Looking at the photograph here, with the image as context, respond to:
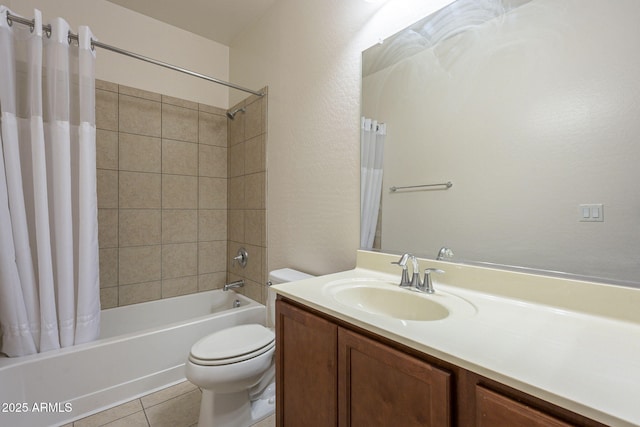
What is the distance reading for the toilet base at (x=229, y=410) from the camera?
4.13ft

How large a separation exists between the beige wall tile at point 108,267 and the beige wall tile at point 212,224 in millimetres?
610

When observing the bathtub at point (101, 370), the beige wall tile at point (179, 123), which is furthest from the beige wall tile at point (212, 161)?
the bathtub at point (101, 370)

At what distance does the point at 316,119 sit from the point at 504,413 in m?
1.47

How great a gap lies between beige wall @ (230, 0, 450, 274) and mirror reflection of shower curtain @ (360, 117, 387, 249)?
43 mm

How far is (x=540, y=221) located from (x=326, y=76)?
1.24 m

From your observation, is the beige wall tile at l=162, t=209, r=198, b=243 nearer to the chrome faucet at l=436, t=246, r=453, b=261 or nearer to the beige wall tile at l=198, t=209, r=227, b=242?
the beige wall tile at l=198, t=209, r=227, b=242

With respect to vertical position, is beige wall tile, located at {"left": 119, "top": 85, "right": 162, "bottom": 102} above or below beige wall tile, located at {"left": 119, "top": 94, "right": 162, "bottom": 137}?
above

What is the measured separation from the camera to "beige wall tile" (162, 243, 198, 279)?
220 centimetres

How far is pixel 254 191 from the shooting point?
2.12m

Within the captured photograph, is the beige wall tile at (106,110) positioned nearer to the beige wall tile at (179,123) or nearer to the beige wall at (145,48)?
the beige wall at (145,48)

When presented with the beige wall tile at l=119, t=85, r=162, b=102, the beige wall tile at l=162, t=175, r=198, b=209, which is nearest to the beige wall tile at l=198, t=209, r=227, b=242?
the beige wall tile at l=162, t=175, r=198, b=209

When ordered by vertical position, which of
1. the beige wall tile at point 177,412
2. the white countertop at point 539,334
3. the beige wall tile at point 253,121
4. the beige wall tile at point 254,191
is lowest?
the beige wall tile at point 177,412

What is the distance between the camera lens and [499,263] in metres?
0.91

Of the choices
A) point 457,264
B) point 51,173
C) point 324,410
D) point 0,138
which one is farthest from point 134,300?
point 457,264
